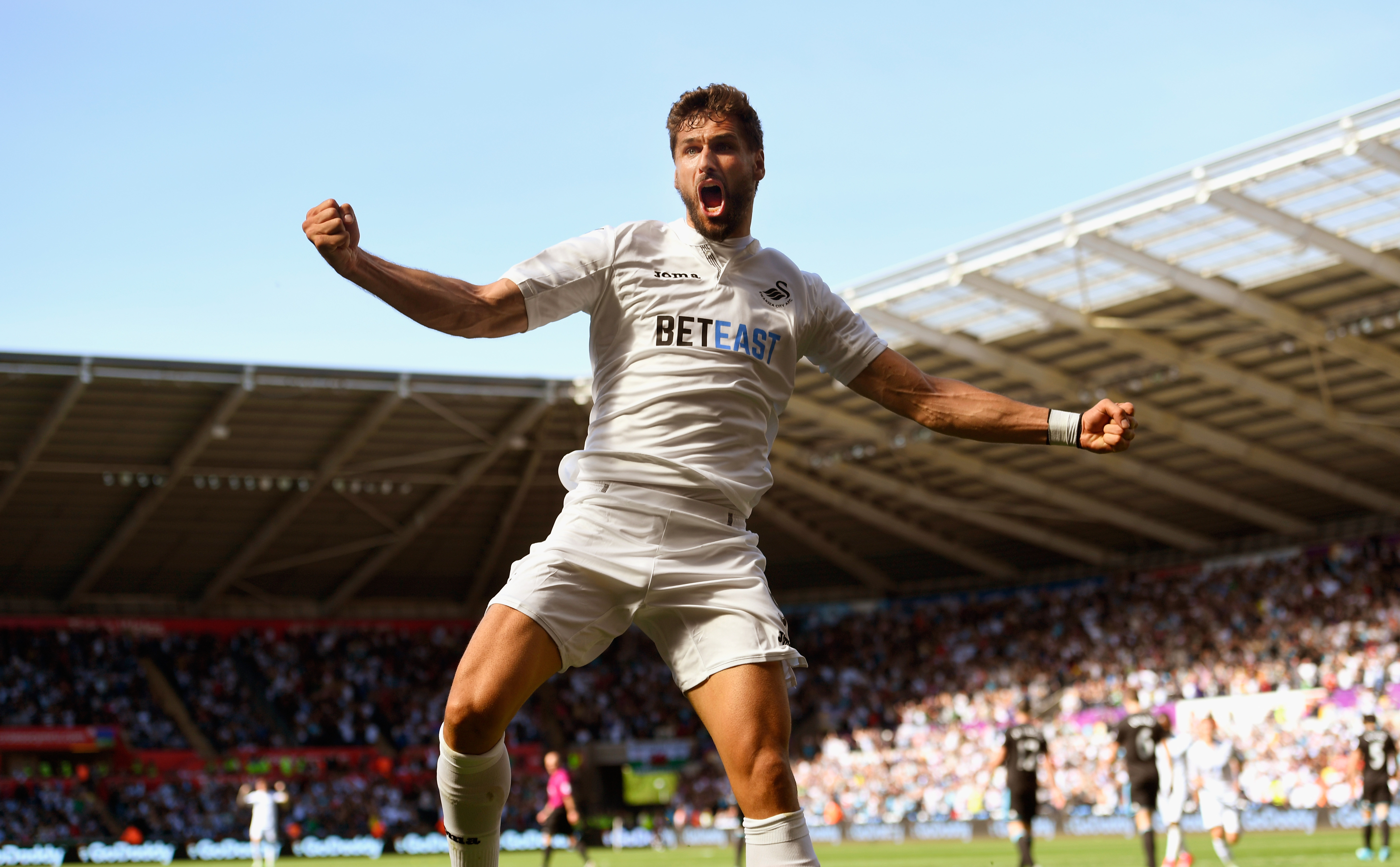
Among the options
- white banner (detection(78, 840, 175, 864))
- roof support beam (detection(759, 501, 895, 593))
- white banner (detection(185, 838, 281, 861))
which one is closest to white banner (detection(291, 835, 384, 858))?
white banner (detection(185, 838, 281, 861))

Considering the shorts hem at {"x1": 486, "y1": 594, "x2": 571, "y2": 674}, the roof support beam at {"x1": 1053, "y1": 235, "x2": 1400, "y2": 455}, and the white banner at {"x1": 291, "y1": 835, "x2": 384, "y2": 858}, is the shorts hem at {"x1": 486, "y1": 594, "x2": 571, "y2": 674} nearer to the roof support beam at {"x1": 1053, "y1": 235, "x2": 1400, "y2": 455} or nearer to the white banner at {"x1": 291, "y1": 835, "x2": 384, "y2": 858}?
the roof support beam at {"x1": 1053, "y1": 235, "x2": 1400, "y2": 455}

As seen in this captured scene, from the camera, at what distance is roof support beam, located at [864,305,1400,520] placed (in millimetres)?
28562

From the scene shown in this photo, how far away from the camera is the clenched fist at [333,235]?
355cm

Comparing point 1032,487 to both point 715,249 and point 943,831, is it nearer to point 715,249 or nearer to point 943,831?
point 943,831

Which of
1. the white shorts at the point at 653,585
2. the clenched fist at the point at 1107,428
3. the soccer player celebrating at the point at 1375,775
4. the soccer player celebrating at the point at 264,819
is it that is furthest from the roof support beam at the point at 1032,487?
the white shorts at the point at 653,585

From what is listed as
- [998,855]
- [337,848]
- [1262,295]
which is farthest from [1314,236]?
[337,848]

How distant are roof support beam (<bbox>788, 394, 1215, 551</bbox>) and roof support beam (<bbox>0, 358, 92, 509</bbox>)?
1495cm

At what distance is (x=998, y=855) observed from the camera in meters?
22.1

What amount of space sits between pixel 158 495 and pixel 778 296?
3348 centimetres

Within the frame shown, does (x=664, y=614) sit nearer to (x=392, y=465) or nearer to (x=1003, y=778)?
(x=1003, y=778)

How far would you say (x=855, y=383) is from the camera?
14.7ft

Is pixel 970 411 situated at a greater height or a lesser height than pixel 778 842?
greater

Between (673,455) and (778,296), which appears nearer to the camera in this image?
(673,455)

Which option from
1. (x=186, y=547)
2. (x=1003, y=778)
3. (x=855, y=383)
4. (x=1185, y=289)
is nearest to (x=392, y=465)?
(x=186, y=547)
